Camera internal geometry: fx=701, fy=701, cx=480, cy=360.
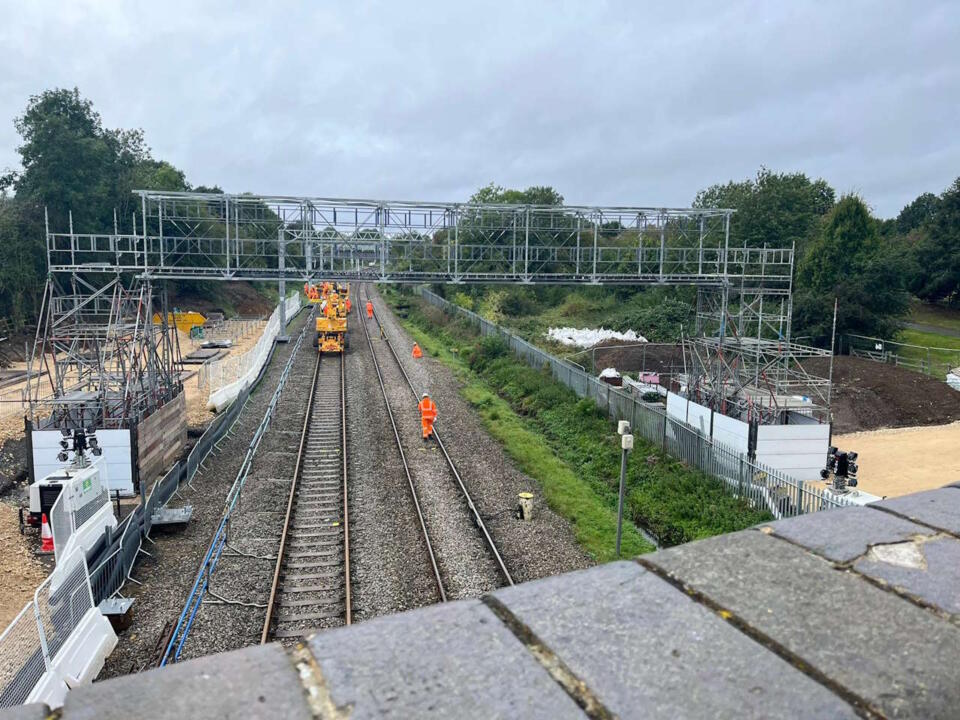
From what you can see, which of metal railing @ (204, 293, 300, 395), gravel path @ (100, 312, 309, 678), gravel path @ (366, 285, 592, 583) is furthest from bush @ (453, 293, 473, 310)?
gravel path @ (100, 312, 309, 678)

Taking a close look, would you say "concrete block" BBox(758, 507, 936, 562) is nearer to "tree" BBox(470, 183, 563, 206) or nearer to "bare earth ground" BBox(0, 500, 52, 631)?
"bare earth ground" BBox(0, 500, 52, 631)

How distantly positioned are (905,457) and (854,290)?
23847mm

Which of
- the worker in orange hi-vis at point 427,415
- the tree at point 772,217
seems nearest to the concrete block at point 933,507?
the worker in orange hi-vis at point 427,415

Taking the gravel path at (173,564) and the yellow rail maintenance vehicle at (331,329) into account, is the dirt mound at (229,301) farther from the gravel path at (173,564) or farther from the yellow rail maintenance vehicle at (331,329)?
the gravel path at (173,564)

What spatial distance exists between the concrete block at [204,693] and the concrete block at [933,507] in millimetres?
2240

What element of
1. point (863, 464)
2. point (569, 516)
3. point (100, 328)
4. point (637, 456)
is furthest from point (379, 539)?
point (863, 464)

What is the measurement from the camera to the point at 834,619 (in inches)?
73.4

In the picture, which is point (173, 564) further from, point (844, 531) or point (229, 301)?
point (229, 301)

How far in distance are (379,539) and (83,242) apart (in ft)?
147

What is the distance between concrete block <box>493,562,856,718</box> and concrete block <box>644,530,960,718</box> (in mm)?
85

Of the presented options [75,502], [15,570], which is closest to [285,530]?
[75,502]

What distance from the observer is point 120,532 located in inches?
513

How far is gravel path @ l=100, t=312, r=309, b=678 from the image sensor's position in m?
10.2

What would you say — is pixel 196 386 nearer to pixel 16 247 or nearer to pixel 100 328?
pixel 100 328
